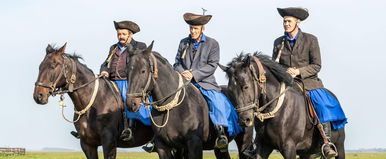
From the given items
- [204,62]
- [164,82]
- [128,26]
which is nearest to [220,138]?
[204,62]

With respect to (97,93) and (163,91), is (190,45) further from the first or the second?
(97,93)

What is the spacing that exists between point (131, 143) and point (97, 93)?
1576 millimetres

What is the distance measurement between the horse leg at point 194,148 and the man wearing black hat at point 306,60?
7.89 ft

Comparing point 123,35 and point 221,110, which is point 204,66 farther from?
point 123,35

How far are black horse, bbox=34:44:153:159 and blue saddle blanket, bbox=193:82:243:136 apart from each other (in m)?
2.48

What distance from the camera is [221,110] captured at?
42.3 feet

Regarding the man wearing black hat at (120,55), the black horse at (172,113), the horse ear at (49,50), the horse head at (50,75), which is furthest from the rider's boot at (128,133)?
the horse ear at (49,50)

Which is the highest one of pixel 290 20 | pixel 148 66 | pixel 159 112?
pixel 290 20

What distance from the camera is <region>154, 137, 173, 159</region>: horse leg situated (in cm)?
1196

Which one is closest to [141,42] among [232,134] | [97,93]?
[97,93]

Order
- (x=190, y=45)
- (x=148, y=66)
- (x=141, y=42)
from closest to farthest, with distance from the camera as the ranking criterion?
1. (x=148, y=66)
2. (x=190, y=45)
3. (x=141, y=42)

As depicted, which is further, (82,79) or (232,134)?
(82,79)

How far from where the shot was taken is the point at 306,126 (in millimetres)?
11688

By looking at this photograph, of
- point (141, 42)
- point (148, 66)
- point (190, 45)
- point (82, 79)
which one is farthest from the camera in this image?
point (141, 42)
